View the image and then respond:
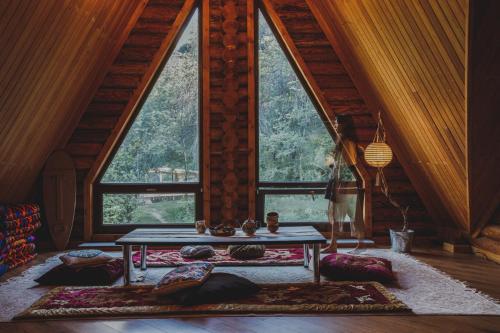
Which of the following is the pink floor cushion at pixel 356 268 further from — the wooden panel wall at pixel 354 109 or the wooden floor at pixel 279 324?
the wooden panel wall at pixel 354 109

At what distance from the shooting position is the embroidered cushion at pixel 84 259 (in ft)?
15.6

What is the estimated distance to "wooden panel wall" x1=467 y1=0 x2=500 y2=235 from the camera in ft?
11.7

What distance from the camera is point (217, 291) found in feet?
13.1

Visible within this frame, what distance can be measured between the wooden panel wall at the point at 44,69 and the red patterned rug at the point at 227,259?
5.86 ft

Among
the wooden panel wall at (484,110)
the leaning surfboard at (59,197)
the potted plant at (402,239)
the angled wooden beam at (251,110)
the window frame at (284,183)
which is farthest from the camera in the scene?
the window frame at (284,183)

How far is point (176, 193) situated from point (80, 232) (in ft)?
4.68

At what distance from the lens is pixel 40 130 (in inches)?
227

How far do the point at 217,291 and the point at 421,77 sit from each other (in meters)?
2.92

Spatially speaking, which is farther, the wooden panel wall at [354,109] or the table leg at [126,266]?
the wooden panel wall at [354,109]

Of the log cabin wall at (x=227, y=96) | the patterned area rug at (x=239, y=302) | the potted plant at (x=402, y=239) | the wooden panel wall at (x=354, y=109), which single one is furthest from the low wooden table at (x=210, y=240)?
the wooden panel wall at (x=354, y=109)

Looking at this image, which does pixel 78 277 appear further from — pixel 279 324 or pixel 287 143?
pixel 287 143

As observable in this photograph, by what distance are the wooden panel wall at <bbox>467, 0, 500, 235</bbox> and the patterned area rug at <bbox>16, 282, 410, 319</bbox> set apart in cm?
167

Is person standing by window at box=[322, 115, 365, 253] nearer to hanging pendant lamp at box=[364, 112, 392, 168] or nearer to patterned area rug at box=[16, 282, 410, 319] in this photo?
hanging pendant lamp at box=[364, 112, 392, 168]

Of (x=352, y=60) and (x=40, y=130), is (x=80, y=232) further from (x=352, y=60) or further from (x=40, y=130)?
(x=352, y=60)
